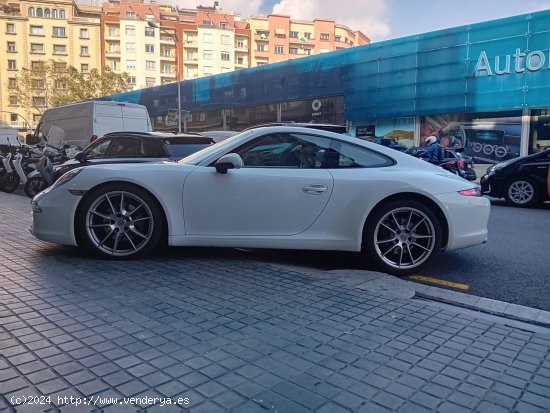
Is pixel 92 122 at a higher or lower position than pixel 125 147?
higher

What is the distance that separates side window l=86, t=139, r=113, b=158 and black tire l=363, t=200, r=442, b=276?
722 centimetres

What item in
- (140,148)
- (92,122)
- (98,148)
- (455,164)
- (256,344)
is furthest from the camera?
(92,122)

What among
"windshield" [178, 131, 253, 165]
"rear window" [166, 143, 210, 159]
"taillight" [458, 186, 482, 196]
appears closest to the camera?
"taillight" [458, 186, 482, 196]

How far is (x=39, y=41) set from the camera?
73.2m

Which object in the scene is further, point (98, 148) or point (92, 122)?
point (92, 122)

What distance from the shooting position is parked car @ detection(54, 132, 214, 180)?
877 cm

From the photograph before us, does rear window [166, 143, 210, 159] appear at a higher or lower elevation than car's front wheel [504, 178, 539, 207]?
higher

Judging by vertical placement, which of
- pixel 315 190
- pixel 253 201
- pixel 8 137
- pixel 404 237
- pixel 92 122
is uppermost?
pixel 92 122

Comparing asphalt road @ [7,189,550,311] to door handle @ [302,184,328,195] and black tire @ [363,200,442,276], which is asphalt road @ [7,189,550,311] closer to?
black tire @ [363,200,442,276]

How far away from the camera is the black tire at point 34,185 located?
11.4 m

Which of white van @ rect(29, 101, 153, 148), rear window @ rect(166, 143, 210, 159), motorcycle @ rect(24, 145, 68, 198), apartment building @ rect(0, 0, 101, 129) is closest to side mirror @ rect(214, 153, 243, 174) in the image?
rear window @ rect(166, 143, 210, 159)

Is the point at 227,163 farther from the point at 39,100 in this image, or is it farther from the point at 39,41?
the point at 39,41

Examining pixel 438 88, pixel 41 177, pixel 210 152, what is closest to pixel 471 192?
pixel 210 152

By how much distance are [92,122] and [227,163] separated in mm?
12520
